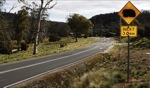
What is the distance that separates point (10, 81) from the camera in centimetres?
1445

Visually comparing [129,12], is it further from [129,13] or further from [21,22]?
[21,22]

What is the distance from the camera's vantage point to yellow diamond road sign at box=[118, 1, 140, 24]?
1409cm

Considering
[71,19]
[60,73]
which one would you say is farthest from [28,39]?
[60,73]

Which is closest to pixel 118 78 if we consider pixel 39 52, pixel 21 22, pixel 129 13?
pixel 129 13

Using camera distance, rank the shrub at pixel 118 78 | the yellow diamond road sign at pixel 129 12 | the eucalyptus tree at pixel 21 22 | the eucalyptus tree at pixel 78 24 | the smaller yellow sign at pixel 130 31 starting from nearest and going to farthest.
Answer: the yellow diamond road sign at pixel 129 12 < the smaller yellow sign at pixel 130 31 < the shrub at pixel 118 78 < the eucalyptus tree at pixel 21 22 < the eucalyptus tree at pixel 78 24

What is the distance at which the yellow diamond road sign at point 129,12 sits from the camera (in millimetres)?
14094

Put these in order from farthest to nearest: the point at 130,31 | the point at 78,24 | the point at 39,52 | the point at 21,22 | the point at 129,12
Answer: the point at 78,24, the point at 21,22, the point at 39,52, the point at 130,31, the point at 129,12

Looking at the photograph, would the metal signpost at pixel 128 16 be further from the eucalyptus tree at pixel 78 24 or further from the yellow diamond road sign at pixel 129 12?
the eucalyptus tree at pixel 78 24

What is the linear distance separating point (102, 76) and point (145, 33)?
56995mm

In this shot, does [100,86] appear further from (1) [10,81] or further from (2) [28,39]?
(2) [28,39]

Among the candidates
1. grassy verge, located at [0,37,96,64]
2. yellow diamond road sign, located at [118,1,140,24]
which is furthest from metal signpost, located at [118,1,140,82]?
grassy verge, located at [0,37,96,64]

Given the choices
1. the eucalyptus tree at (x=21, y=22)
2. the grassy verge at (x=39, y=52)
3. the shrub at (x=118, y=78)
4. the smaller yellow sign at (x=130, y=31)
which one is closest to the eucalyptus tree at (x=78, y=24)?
the eucalyptus tree at (x=21, y=22)

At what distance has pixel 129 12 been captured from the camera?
14266 mm

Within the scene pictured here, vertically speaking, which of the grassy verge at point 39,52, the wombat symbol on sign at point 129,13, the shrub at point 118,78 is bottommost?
the grassy verge at point 39,52
